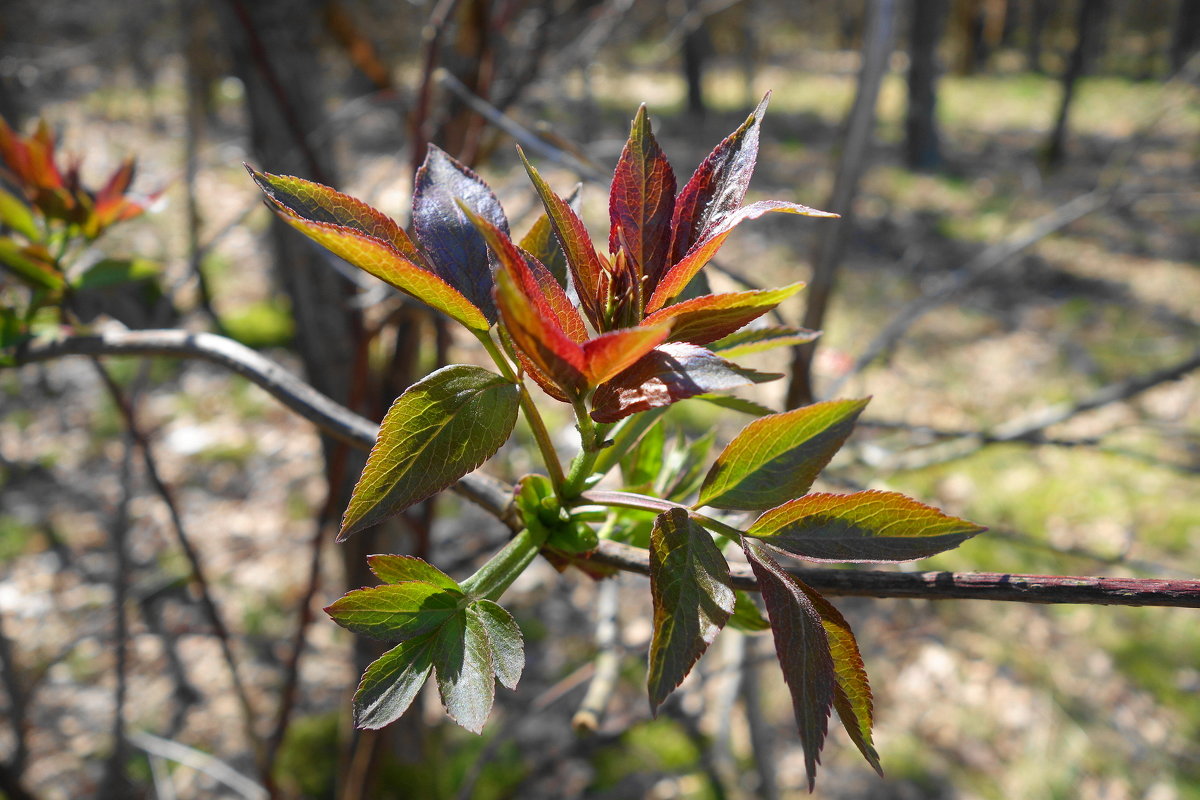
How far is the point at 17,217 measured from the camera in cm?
89

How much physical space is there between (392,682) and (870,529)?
0.85 ft

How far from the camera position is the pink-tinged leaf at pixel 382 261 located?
36cm

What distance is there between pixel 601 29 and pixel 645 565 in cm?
174

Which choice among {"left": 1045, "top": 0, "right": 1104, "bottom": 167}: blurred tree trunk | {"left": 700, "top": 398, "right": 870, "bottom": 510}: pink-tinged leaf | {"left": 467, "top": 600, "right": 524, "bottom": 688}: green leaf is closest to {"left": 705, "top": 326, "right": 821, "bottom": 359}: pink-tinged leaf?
{"left": 700, "top": 398, "right": 870, "bottom": 510}: pink-tinged leaf

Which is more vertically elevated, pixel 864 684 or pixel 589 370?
pixel 589 370

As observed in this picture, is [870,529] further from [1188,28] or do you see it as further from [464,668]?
[1188,28]

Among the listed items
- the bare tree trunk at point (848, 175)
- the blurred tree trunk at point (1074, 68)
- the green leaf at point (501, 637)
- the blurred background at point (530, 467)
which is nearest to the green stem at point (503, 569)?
the green leaf at point (501, 637)

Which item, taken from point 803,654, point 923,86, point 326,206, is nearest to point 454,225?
point 326,206

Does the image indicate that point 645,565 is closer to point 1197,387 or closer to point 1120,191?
point 1120,191

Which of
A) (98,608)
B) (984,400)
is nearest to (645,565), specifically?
(98,608)

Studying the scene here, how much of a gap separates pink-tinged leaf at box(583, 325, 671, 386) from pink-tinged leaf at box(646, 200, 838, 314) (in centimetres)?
6

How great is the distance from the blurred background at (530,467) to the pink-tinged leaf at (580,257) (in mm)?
371

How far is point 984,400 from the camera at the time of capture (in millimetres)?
4383

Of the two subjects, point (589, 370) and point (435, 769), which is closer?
point (589, 370)
